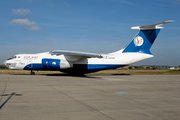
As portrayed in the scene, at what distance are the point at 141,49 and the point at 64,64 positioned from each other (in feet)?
33.3

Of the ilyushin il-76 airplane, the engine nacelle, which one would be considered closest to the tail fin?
the ilyushin il-76 airplane

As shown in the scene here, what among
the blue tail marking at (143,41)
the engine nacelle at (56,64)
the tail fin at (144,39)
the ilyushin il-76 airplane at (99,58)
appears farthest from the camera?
the blue tail marking at (143,41)

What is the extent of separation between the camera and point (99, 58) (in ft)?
76.9

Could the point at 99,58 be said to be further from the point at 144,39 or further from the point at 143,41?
the point at 144,39

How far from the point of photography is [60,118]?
495 cm

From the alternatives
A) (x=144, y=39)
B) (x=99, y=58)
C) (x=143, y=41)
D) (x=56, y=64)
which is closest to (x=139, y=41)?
(x=143, y=41)

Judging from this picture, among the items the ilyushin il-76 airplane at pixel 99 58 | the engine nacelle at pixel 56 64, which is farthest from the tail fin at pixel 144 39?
the engine nacelle at pixel 56 64

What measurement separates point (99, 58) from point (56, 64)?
18.6 ft

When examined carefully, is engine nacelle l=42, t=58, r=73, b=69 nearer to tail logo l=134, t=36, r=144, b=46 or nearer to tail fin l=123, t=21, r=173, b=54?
tail fin l=123, t=21, r=173, b=54

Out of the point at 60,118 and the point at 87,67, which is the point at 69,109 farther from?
the point at 87,67

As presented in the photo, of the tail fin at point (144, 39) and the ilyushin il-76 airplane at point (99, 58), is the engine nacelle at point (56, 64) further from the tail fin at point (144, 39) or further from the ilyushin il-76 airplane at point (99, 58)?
the tail fin at point (144, 39)

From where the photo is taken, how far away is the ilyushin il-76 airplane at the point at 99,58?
22.3m

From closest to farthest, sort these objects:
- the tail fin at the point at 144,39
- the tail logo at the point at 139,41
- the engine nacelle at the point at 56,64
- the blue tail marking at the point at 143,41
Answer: the engine nacelle at the point at 56,64
the tail fin at the point at 144,39
the blue tail marking at the point at 143,41
the tail logo at the point at 139,41

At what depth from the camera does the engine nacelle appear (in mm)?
21094
